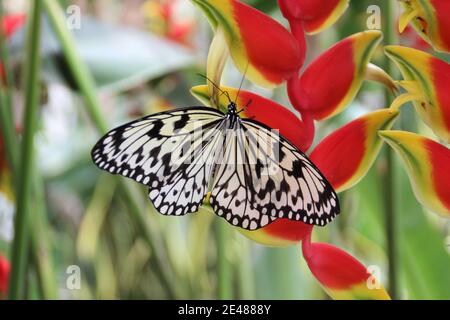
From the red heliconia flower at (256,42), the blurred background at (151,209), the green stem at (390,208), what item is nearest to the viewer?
the red heliconia flower at (256,42)

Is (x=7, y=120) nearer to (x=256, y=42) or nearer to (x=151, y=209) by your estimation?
A: (x=256, y=42)

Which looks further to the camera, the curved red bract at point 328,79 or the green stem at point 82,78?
the green stem at point 82,78

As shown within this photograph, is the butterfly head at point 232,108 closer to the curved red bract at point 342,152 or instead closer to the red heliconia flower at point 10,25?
the curved red bract at point 342,152

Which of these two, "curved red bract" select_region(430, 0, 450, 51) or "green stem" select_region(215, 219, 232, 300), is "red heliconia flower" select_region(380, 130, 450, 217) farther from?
"green stem" select_region(215, 219, 232, 300)

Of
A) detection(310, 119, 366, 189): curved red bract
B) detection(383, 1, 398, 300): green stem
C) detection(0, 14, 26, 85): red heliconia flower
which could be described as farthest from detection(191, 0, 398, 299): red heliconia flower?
detection(0, 14, 26, 85): red heliconia flower

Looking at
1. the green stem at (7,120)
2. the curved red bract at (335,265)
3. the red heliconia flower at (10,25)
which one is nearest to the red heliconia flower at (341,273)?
the curved red bract at (335,265)

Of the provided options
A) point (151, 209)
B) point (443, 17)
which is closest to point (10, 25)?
point (151, 209)
